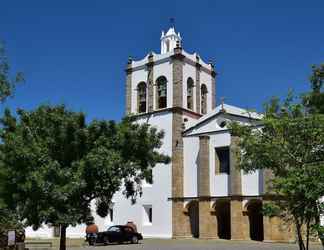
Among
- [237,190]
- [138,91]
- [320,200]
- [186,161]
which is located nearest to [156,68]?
[138,91]

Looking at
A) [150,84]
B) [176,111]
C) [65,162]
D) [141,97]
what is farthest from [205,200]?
[65,162]

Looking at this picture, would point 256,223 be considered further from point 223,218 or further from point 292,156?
point 292,156

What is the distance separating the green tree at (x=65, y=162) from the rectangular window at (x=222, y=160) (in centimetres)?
2040

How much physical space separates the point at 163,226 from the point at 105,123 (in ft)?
79.1

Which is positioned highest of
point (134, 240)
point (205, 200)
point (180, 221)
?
point (205, 200)

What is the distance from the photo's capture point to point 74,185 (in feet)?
55.8

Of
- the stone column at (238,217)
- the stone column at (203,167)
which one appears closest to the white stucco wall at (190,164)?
the stone column at (203,167)

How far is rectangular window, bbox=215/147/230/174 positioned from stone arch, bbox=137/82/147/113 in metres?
8.84

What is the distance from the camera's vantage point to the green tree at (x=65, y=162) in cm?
1728

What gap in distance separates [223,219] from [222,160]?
189 inches

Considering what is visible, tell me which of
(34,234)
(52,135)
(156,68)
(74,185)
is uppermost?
(156,68)

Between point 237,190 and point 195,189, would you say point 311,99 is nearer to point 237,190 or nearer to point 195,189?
point 237,190

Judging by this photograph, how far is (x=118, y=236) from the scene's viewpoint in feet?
118

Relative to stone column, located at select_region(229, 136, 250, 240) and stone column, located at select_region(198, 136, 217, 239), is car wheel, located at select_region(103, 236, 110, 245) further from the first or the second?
stone column, located at select_region(229, 136, 250, 240)
